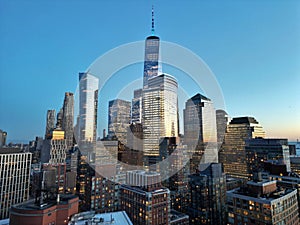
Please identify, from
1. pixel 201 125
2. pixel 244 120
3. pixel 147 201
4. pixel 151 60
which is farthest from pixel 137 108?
pixel 147 201

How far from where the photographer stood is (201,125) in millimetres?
59438

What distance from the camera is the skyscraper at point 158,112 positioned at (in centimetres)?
5357

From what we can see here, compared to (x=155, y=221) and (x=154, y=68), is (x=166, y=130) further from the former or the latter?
(x=155, y=221)

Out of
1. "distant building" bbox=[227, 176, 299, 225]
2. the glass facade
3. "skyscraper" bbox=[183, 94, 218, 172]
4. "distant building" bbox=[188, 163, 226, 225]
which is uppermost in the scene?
the glass facade

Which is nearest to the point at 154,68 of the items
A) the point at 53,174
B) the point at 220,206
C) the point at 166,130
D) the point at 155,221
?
the point at 166,130

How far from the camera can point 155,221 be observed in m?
15.8

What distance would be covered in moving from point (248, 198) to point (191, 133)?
154 feet

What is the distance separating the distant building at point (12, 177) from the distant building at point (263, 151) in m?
41.1

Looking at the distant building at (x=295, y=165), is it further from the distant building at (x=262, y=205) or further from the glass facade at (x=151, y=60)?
the glass facade at (x=151, y=60)

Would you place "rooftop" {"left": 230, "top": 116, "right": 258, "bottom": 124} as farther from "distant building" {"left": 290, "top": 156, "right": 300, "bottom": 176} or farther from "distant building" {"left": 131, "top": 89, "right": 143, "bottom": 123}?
"distant building" {"left": 131, "top": 89, "right": 143, "bottom": 123}

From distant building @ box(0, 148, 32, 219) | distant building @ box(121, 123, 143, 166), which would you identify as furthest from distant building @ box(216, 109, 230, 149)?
distant building @ box(0, 148, 32, 219)

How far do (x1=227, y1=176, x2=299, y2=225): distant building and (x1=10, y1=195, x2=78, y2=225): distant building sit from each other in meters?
11.3

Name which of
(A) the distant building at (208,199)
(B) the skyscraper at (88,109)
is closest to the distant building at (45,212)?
(A) the distant building at (208,199)

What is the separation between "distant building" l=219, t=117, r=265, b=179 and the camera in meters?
48.2
